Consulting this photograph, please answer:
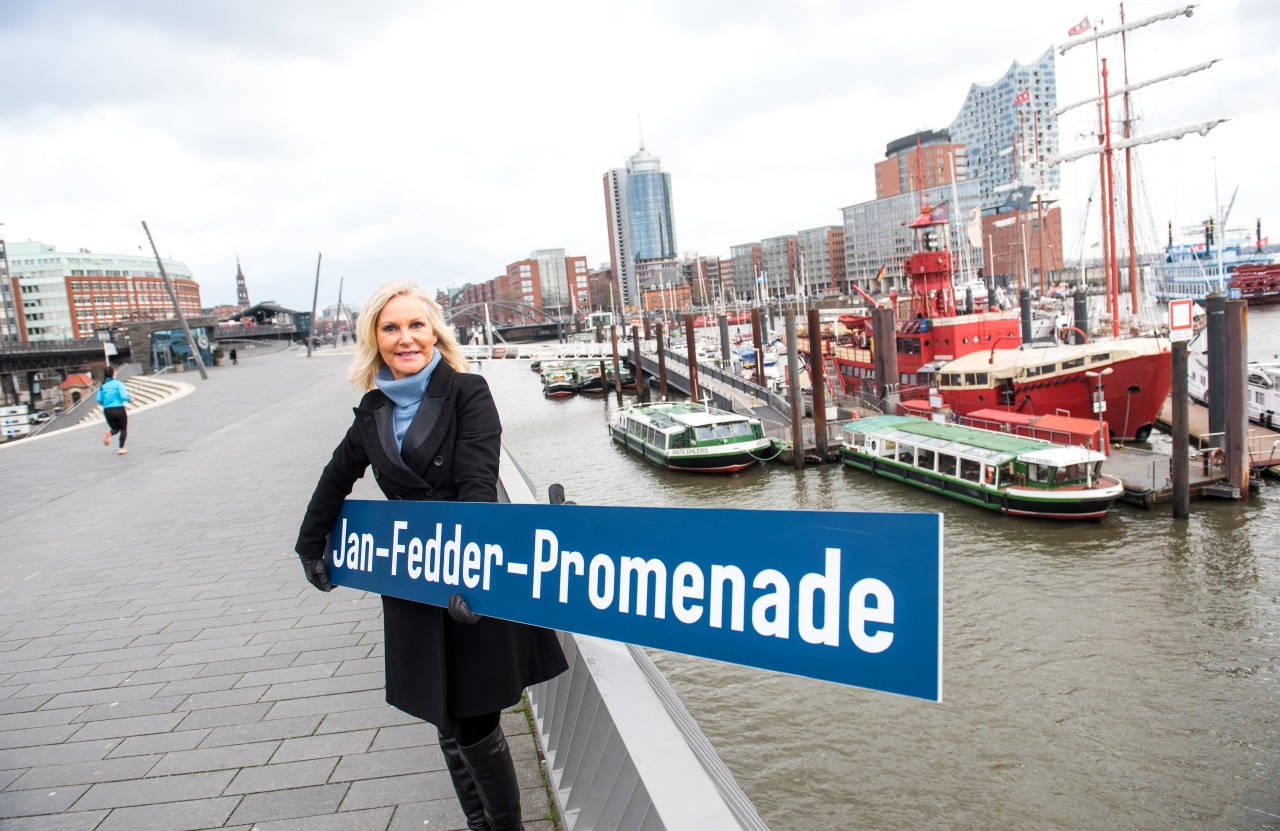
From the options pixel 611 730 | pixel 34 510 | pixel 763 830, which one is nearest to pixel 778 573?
pixel 763 830

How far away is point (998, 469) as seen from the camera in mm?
18469

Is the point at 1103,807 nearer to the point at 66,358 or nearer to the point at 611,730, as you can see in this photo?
the point at 611,730

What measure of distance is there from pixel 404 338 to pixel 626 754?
1650 millimetres

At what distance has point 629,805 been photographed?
2418mm

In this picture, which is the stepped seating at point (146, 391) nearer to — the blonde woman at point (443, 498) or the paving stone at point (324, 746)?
the paving stone at point (324, 746)

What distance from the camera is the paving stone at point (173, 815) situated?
3.45m

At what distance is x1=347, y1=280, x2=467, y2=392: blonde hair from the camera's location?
117 inches

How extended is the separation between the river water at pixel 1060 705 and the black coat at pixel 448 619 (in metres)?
3.58

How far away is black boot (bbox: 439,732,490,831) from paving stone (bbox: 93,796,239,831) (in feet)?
4.38

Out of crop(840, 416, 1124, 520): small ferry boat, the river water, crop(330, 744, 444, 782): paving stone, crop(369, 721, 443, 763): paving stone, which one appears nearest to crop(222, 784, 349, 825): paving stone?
crop(330, 744, 444, 782): paving stone

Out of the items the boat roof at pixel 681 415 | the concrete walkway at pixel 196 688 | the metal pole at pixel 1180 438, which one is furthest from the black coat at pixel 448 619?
the boat roof at pixel 681 415

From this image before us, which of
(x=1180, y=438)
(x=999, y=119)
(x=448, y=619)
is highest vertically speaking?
(x=999, y=119)

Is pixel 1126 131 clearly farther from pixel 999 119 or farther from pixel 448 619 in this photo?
pixel 999 119

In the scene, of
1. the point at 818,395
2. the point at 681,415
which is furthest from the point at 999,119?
the point at 681,415
